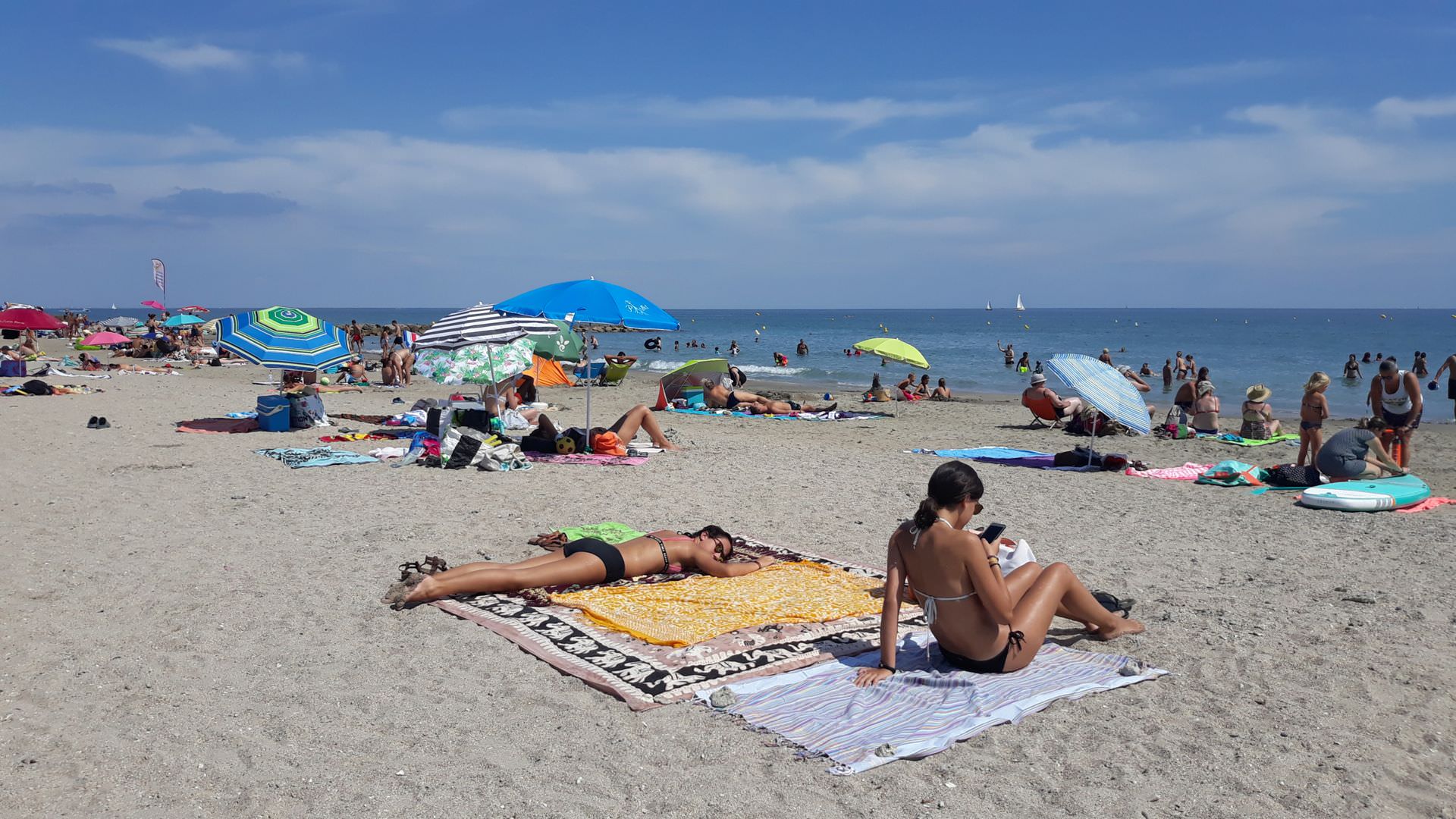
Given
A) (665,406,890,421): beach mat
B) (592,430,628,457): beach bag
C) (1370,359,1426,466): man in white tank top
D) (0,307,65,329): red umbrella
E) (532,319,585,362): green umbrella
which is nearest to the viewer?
(1370,359,1426,466): man in white tank top

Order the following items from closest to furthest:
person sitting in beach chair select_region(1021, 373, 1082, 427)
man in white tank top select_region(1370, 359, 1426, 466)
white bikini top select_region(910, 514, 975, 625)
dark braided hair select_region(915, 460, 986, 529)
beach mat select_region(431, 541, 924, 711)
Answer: dark braided hair select_region(915, 460, 986, 529)
white bikini top select_region(910, 514, 975, 625)
beach mat select_region(431, 541, 924, 711)
man in white tank top select_region(1370, 359, 1426, 466)
person sitting in beach chair select_region(1021, 373, 1082, 427)

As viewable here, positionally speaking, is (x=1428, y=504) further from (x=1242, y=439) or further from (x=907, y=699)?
(x=907, y=699)

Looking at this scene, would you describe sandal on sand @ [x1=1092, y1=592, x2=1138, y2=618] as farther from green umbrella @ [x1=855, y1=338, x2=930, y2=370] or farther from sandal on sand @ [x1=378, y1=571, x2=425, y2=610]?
green umbrella @ [x1=855, y1=338, x2=930, y2=370]

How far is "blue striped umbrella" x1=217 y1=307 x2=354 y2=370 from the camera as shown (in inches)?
466

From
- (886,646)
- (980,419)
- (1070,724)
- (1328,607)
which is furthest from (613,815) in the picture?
(980,419)

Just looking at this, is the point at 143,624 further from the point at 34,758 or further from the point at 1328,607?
the point at 1328,607

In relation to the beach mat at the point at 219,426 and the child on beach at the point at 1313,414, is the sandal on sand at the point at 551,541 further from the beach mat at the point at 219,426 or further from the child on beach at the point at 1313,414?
the child on beach at the point at 1313,414

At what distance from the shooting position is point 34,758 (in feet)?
11.2

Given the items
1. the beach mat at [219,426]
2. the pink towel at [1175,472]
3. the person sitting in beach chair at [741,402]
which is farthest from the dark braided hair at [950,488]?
the person sitting in beach chair at [741,402]

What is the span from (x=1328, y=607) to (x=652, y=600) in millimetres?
3930

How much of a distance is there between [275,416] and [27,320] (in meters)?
12.0

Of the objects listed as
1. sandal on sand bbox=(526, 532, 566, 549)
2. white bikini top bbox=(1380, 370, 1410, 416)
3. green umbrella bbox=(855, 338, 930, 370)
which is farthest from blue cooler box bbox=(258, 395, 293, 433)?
white bikini top bbox=(1380, 370, 1410, 416)

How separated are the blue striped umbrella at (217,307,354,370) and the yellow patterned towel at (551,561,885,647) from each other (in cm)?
796

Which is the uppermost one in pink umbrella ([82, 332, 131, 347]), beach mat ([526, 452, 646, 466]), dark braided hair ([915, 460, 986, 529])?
pink umbrella ([82, 332, 131, 347])
